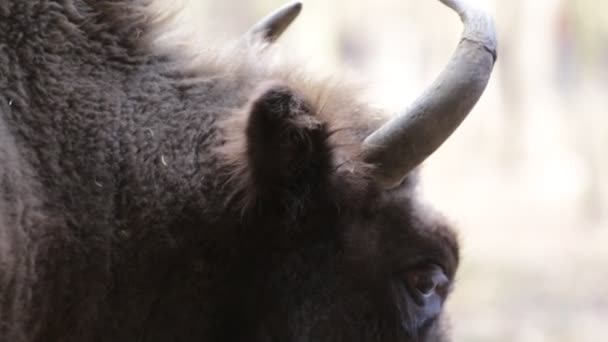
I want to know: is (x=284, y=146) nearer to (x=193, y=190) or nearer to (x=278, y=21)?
(x=193, y=190)

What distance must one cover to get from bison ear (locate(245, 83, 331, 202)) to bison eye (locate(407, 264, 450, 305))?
410 millimetres

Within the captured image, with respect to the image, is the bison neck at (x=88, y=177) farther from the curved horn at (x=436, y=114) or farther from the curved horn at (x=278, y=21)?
the curved horn at (x=278, y=21)

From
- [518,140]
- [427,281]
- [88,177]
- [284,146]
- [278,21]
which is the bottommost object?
[518,140]

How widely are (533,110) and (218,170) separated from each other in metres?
12.8

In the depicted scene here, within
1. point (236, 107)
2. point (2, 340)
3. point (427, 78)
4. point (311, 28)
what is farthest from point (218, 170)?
point (427, 78)

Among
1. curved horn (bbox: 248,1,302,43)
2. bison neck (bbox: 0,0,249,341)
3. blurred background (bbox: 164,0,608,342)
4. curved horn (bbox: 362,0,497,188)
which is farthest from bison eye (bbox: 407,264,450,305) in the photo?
blurred background (bbox: 164,0,608,342)

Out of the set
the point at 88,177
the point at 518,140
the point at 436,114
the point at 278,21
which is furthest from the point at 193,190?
the point at 518,140

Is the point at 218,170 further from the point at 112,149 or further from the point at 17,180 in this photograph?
the point at 17,180

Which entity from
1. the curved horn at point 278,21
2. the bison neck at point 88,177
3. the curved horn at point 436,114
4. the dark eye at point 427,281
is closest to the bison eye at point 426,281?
the dark eye at point 427,281

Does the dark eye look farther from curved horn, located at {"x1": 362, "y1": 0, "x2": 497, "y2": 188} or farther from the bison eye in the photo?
curved horn, located at {"x1": 362, "y1": 0, "x2": 497, "y2": 188}

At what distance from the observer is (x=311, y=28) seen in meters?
14.2

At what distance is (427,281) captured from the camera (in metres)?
3.23

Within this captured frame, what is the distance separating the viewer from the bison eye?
3.20 metres

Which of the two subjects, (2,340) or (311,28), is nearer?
(2,340)
